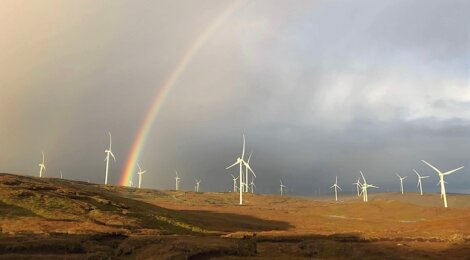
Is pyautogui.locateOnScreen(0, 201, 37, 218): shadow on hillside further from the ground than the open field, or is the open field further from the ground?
pyautogui.locateOnScreen(0, 201, 37, 218): shadow on hillside

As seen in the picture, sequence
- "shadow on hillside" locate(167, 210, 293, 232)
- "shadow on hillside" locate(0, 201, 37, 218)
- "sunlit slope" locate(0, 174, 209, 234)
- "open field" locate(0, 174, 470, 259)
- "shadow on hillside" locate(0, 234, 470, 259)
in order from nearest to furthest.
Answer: "shadow on hillside" locate(0, 234, 470, 259)
"open field" locate(0, 174, 470, 259)
"sunlit slope" locate(0, 174, 209, 234)
"shadow on hillside" locate(0, 201, 37, 218)
"shadow on hillside" locate(167, 210, 293, 232)

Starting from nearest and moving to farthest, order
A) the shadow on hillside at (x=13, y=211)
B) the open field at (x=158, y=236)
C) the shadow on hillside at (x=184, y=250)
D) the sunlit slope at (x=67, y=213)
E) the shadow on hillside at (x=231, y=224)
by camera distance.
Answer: the shadow on hillside at (x=184, y=250) → the open field at (x=158, y=236) → the sunlit slope at (x=67, y=213) → the shadow on hillside at (x=13, y=211) → the shadow on hillside at (x=231, y=224)

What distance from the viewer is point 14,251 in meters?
27.4

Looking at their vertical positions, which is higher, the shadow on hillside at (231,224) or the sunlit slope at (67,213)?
the sunlit slope at (67,213)

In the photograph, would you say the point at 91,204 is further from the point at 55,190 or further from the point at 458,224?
the point at 458,224

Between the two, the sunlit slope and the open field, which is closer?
the open field

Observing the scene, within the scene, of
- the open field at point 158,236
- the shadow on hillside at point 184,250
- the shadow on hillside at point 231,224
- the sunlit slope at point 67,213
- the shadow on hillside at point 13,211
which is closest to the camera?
the shadow on hillside at point 184,250

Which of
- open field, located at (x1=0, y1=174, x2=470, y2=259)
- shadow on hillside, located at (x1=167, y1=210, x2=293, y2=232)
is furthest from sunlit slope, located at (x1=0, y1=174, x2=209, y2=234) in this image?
shadow on hillside, located at (x1=167, y1=210, x2=293, y2=232)

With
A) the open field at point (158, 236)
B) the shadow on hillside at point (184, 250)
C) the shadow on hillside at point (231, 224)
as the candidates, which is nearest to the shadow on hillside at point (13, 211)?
the open field at point (158, 236)

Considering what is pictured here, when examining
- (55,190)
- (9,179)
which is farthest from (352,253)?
(9,179)

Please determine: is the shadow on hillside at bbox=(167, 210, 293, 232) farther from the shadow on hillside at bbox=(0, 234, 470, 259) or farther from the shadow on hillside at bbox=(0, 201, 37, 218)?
the shadow on hillside at bbox=(0, 234, 470, 259)

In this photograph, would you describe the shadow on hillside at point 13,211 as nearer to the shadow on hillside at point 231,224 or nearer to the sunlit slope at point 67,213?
the sunlit slope at point 67,213

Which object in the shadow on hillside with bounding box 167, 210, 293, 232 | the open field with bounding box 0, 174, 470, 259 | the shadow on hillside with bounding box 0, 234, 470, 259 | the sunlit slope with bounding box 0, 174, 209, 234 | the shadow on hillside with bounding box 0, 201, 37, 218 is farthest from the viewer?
the shadow on hillside with bounding box 167, 210, 293, 232

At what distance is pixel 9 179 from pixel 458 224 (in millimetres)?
70173
